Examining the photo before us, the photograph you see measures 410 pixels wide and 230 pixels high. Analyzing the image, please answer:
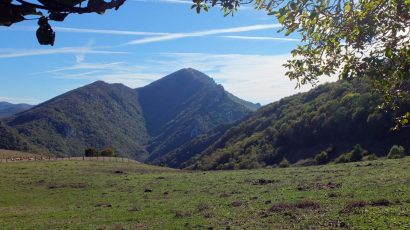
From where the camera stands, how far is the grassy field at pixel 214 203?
19.8m

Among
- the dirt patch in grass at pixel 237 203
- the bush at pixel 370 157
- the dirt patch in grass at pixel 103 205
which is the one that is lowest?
the dirt patch in grass at pixel 103 205

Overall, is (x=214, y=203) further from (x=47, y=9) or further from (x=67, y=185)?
(x=47, y=9)

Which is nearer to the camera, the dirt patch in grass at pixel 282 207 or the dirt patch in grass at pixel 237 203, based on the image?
the dirt patch in grass at pixel 282 207

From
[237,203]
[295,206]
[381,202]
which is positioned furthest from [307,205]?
[237,203]

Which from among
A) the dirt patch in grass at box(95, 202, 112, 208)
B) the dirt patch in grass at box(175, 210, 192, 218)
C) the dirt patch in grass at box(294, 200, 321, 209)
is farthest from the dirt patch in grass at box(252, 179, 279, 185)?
the dirt patch in grass at box(175, 210, 192, 218)

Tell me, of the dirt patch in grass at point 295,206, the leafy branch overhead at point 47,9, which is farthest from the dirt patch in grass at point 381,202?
the leafy branch overhead at point 47,9

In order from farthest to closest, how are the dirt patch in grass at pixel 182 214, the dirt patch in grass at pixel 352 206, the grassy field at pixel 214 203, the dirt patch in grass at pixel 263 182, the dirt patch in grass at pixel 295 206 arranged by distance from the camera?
the dirt patch in grass at pixel 263 182 < the dirt patch in grass at pixel 182 214 < the dirt patch in grass at pixel 295 206 < the dirt patch in grass at pixel 352 206 < the grassy field at pixel 214 203

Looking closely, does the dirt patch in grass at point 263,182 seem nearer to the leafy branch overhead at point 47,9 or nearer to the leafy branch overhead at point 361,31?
the leafy branch overhead at point 361,31

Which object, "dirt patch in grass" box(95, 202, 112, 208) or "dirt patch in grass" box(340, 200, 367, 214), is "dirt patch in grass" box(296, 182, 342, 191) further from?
"dirt patch in grass" box(95, 202, 112, 208)

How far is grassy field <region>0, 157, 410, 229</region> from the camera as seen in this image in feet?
64.9

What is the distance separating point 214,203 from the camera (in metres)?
27.7

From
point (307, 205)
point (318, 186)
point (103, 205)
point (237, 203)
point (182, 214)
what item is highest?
point (318, 186)

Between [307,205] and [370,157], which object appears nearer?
[307,205]

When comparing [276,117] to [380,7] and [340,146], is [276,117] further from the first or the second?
[380,7]
